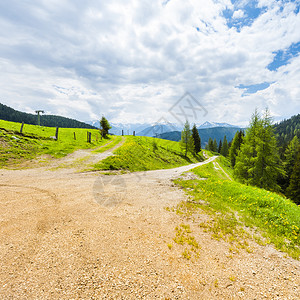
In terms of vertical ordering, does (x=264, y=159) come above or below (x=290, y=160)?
above

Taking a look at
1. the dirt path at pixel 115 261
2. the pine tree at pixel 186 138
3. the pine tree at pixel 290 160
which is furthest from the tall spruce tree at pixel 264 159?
the pine tree at pixel 290 160

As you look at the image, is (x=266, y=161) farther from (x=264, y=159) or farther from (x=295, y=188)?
(x=295, y=188)

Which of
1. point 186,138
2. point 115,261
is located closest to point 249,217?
point 115,261

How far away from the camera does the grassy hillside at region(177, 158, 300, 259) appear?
713 cm

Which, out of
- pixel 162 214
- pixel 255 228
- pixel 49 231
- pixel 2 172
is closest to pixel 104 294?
pixel 49 231

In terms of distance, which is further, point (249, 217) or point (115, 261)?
point (249, 217)

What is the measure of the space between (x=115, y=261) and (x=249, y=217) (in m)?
8.70

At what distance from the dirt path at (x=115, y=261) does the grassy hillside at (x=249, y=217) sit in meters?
0.82

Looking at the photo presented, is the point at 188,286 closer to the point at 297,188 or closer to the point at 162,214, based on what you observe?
the point at 162,214

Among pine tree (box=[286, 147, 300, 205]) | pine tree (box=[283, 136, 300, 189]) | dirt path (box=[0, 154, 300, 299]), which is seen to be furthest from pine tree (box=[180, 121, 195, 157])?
dirt path (box=[0, 154, 300, 299])

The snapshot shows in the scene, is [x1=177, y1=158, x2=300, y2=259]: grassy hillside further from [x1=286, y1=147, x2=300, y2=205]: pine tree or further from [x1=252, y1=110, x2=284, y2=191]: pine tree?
[x1=286, y1=147, x2=300, y2=205]: pine tree

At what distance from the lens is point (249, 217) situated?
9.18 meters

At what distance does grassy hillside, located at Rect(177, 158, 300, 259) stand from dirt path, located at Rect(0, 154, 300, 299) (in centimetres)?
82

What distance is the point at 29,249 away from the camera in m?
5.23
